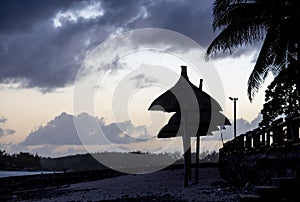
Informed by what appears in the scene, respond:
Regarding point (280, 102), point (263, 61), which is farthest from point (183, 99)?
point (280, 102)

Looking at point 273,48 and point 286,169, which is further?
point 273,48

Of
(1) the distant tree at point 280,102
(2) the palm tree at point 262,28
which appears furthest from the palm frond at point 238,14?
(1) the distant tree at point 280,102

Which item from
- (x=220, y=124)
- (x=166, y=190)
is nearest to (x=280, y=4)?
(x=220, y=124)

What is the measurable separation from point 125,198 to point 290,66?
25.7ft

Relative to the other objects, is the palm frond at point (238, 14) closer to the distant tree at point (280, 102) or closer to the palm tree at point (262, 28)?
the palm tree at point (262, 28)

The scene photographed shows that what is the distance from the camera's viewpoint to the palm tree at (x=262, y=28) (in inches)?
749

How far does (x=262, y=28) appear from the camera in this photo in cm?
1972

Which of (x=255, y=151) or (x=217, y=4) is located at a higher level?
(x=217, y=4)

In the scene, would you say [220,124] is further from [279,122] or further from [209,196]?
[279,122]

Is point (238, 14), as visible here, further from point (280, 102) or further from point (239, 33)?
point (280, 102)

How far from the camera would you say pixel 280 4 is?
753 inches

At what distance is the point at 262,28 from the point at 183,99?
191 inches

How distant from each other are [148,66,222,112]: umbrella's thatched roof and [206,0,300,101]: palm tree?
8.14 feet

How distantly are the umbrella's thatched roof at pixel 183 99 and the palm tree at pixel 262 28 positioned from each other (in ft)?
8.14
